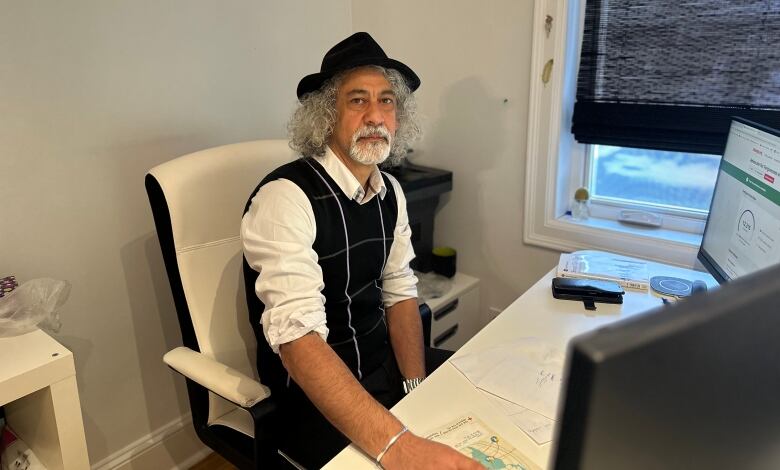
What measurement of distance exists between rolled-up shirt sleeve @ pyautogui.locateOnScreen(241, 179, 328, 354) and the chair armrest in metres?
0.10

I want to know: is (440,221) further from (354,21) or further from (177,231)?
(177,231)

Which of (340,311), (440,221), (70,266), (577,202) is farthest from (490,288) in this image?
(70,266)

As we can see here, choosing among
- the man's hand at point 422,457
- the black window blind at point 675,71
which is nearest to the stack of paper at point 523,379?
the man's hand at point 422,457

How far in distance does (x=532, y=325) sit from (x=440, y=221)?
104 cm

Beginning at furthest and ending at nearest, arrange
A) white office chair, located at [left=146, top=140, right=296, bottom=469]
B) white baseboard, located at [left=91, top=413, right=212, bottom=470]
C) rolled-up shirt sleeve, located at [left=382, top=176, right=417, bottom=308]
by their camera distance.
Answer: white baseboard, located at [left=91, top=413, right=212, bottom=470]
rolled-up shirt sleeve, located at [left=382, top=176, right=417, bottom=308]
white office chair, located at [left=146, top=140, right=296, bottom=469]

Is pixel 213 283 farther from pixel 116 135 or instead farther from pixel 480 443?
pixel 480 443

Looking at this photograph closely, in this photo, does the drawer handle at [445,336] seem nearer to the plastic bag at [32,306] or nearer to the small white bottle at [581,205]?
the small white bottle at [581,205]

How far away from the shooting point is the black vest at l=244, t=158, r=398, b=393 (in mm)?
1326

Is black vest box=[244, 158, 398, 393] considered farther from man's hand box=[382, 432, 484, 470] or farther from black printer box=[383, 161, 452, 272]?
black printer box=[383, 161, 452, 272]

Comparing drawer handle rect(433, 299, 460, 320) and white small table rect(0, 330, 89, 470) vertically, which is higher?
white small table rect(0, 330, 89, 470)

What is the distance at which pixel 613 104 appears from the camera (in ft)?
6.15

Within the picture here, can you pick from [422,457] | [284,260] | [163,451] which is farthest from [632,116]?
[163,451]

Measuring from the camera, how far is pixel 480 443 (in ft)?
3.18

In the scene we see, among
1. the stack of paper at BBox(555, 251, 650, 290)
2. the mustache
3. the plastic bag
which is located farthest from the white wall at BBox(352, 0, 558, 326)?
the plastic bag
